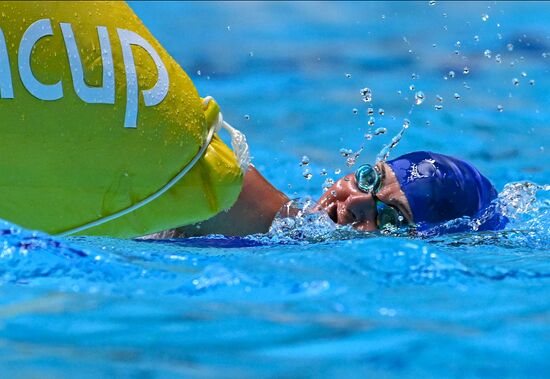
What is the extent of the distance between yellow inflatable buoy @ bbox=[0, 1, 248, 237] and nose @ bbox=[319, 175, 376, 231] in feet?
2.03

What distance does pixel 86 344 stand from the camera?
7.57ft

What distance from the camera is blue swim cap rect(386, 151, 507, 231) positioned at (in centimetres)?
308

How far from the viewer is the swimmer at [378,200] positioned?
9.84 feet

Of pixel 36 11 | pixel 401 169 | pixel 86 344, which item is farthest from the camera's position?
pixel 401 169

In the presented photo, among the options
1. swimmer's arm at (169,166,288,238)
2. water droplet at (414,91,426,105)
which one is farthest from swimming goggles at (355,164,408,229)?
water droplet at (414,91,426,105)

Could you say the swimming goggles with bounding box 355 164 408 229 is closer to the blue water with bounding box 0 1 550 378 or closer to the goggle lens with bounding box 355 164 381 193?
the goggle lens with bounding box 355 164 381 193

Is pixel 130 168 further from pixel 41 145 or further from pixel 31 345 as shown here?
pixel 31 345

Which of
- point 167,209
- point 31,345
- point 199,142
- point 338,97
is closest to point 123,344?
point 31,345

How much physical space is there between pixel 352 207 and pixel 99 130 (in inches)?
42.0

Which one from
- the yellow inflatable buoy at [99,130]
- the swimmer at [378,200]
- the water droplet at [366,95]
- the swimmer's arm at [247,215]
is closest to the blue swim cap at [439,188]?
the swimmer at [378,200]

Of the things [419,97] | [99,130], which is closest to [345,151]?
[419,97]

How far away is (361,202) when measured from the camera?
305 centimetres

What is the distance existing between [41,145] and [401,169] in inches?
53.1

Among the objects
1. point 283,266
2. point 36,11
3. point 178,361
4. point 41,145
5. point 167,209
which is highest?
point 36,11
